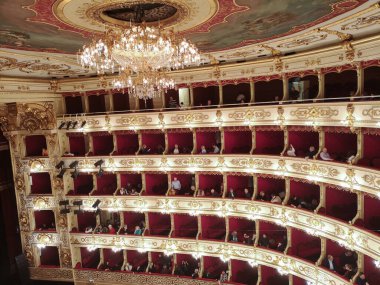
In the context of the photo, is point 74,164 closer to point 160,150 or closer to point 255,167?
point 160,150

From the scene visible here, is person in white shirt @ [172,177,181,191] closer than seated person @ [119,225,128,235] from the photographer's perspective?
Yes

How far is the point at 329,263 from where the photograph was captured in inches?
553

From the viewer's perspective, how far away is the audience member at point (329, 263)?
13957 mm

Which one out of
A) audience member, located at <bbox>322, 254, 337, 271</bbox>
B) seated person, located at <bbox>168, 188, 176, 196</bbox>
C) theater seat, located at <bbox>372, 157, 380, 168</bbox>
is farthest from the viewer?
seated person, located at <bbox>168, 188, 176, 196</bbox>

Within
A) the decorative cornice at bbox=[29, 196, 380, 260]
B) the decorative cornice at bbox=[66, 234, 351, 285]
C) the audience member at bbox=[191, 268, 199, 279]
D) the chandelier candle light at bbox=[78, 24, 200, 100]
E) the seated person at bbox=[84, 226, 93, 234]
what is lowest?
the audience member at bbox=[191, 268, 199, 279]

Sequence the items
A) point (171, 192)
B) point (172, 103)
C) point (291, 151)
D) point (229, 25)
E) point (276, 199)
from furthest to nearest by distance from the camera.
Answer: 1. point (172, 103)
2. point (171, 192)
3. point (276, 199)
4. point (291, 151)
5. point (229, 25)

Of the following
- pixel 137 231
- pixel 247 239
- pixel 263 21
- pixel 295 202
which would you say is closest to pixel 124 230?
pixel 137 231

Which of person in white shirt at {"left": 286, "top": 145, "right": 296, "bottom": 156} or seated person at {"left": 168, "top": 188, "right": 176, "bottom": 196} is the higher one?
person in white shirt at {"left": 286, "top": 145, "right": 296, "bottom": 156}

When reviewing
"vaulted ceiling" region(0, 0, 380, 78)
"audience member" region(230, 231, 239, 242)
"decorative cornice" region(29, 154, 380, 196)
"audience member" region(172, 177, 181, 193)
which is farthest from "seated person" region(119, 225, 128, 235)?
"vaulted ceiling" region(0, 0, 380, 78)

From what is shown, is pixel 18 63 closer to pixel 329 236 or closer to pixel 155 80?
pixel 155 80

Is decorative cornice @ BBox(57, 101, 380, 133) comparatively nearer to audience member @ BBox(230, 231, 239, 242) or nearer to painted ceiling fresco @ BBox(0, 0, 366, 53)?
painted ceiling fresco @ BBox(0, 0, 366, 53)

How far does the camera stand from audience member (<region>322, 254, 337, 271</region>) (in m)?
14.0

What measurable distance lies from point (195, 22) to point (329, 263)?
1072cm

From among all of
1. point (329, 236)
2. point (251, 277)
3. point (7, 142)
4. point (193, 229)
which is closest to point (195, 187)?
point (193, 229)
